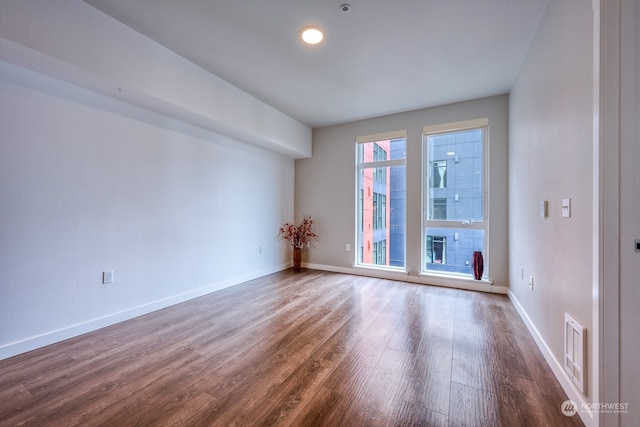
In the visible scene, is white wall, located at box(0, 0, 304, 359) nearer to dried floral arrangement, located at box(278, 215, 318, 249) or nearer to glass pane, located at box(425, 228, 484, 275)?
A: dried floral arrangement, located at box(278, 215, 318, 249)

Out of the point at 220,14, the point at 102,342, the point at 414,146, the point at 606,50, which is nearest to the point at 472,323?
the point at 606,50

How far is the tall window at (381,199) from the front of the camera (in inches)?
173

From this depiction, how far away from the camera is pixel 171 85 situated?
8.77 ft

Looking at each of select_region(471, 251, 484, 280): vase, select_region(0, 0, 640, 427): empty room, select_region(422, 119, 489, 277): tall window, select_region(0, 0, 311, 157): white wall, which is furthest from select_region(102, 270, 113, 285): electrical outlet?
select_region(471, 251, 484, 280): vase

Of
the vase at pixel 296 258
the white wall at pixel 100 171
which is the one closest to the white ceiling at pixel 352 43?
the white wall at pixel 100 171

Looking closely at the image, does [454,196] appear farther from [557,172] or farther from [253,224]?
[253,224]

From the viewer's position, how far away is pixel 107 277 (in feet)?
8.41

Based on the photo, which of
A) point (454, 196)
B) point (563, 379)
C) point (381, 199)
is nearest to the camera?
point (563, 379)

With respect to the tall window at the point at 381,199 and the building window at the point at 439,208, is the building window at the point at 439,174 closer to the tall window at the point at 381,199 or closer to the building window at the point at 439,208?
→ the building window at the point at 439,208

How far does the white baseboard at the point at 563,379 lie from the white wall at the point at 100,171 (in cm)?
358

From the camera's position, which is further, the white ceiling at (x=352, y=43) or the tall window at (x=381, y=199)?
the tall window at (x=381, y=199)

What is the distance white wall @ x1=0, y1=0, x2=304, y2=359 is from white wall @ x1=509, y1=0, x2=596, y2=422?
3179 millimetres

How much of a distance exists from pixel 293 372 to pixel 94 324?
2.03m

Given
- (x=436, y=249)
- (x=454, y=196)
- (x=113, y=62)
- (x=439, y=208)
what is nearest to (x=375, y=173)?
(x=439, y=208)
